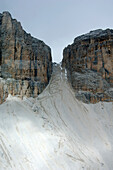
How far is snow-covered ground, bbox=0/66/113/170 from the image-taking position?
1362 cm

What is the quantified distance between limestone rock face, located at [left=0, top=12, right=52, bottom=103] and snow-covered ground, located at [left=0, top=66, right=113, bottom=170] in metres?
1.26

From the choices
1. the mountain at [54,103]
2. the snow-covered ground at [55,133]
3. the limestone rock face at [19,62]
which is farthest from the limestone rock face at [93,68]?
the limestone rock face at [19,62]

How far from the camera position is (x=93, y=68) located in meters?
24.9

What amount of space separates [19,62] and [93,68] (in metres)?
10.2

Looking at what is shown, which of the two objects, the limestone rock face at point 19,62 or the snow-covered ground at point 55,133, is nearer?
the snow-covered ground at point 55,133

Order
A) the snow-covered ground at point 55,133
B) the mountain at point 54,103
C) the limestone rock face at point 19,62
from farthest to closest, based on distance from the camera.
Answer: the limestone rock face at point 19,62
the mountain at point 54,103
the snow-covered ground at point 55,133

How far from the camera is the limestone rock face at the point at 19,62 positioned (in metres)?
19.7

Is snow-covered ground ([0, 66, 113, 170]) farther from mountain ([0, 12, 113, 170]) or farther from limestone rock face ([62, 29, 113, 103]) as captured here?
limestone rock face ([62, 29, 113, 103])

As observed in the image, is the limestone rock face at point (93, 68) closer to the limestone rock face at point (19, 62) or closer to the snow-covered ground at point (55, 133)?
the snow-covered ground at point (55, 133)

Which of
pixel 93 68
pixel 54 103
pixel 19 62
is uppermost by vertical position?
pixel 19 62

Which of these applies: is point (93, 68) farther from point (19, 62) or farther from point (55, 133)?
point (55, 133)

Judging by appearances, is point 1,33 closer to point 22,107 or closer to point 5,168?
point 22,107

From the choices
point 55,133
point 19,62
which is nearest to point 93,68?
point 19,62

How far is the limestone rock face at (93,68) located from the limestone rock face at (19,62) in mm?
4728
